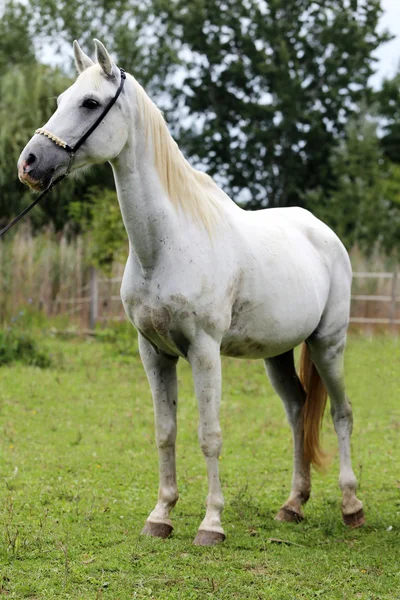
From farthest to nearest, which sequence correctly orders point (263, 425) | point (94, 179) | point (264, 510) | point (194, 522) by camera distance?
point (94, 179) → point (263, 425) → point (264, 510) → point (194, 522)

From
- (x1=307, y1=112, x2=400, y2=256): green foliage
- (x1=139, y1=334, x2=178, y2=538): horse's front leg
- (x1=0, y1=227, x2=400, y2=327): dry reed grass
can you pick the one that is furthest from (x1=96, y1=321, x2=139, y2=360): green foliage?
(x1=307, y1=112, x2=400, y2=256): green foliage

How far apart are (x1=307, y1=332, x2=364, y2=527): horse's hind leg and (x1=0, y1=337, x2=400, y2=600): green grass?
27 cm

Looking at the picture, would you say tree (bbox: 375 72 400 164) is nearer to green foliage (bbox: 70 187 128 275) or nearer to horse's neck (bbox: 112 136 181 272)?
green foliage (bbox: 70 187 128 275)

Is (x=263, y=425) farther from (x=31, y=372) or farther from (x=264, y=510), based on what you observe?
(x=31, y=372)

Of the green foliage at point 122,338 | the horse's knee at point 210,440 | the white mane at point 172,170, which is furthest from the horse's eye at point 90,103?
the green foliage at point 122,338

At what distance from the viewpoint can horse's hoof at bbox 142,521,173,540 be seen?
402 cm

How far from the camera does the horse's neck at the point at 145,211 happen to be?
12.2 ft

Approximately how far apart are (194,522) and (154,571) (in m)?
0.96

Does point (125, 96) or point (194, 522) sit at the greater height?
point (125, 96)

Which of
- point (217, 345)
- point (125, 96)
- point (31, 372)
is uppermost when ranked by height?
point (125, 96)

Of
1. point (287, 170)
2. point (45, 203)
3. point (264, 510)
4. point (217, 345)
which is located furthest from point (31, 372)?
point (287, 170)

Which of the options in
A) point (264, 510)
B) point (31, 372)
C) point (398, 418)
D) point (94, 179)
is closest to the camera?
point (264, 510)

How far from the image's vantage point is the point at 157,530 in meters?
4.02

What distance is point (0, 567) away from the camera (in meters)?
3.47
